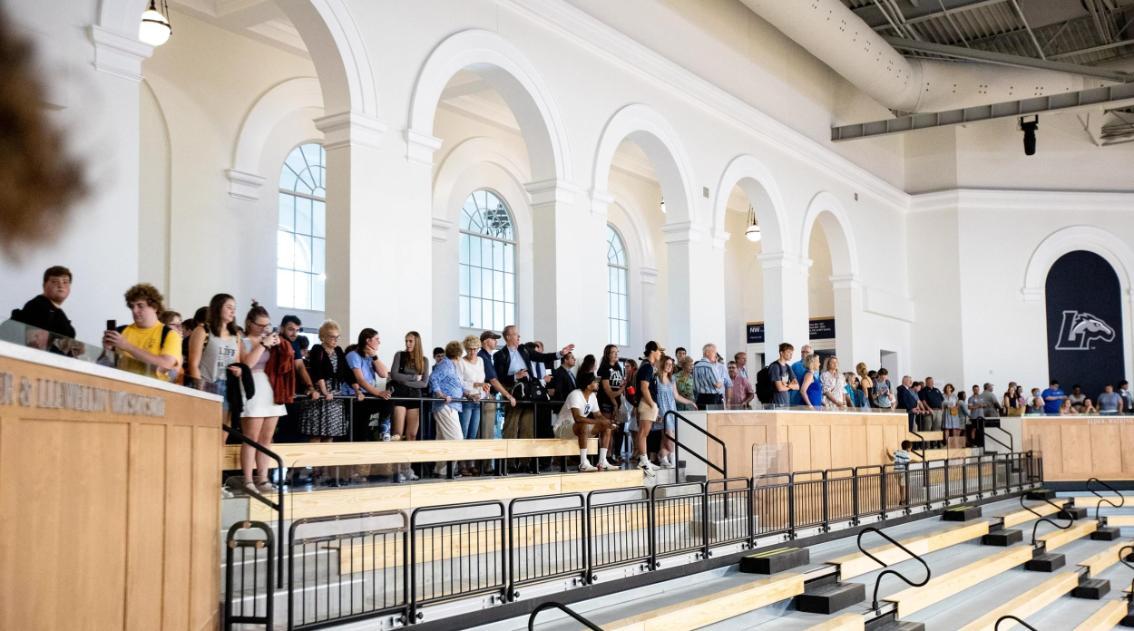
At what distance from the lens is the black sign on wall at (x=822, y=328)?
99.6 feet

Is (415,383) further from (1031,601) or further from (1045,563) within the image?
(1045,563)

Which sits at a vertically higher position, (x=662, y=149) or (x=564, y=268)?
(x=662, y=149)

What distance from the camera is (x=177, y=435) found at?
4.88 metres

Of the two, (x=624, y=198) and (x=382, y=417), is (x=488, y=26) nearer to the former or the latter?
(x=382, y=417)

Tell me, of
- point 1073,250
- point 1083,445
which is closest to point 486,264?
point 1083,445

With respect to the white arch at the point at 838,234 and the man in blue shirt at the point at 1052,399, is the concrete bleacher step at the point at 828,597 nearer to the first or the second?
the white arch at the point at 838,234

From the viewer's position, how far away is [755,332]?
33.0 meters

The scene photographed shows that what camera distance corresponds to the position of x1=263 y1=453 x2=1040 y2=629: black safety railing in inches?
254

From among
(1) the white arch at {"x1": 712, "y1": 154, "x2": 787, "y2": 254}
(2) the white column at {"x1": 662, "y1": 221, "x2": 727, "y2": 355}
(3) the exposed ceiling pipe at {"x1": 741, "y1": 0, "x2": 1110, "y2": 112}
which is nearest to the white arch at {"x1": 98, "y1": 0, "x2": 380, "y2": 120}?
(2) the white column at {"x1": 662, "y1": 221, "x2": 727, "y2": 355}

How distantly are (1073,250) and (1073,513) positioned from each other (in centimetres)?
1417

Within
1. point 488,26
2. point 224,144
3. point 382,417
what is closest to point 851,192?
point 488,26

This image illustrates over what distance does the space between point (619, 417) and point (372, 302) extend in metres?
3.54

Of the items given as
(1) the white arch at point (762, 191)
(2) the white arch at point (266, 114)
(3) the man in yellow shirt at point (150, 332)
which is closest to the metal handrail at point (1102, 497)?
(1) the white arch at point (762, 191)

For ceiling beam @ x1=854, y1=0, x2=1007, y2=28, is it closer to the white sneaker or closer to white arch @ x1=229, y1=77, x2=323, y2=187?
white arch @ x1=229, y1=77, x2=323, y2=187
